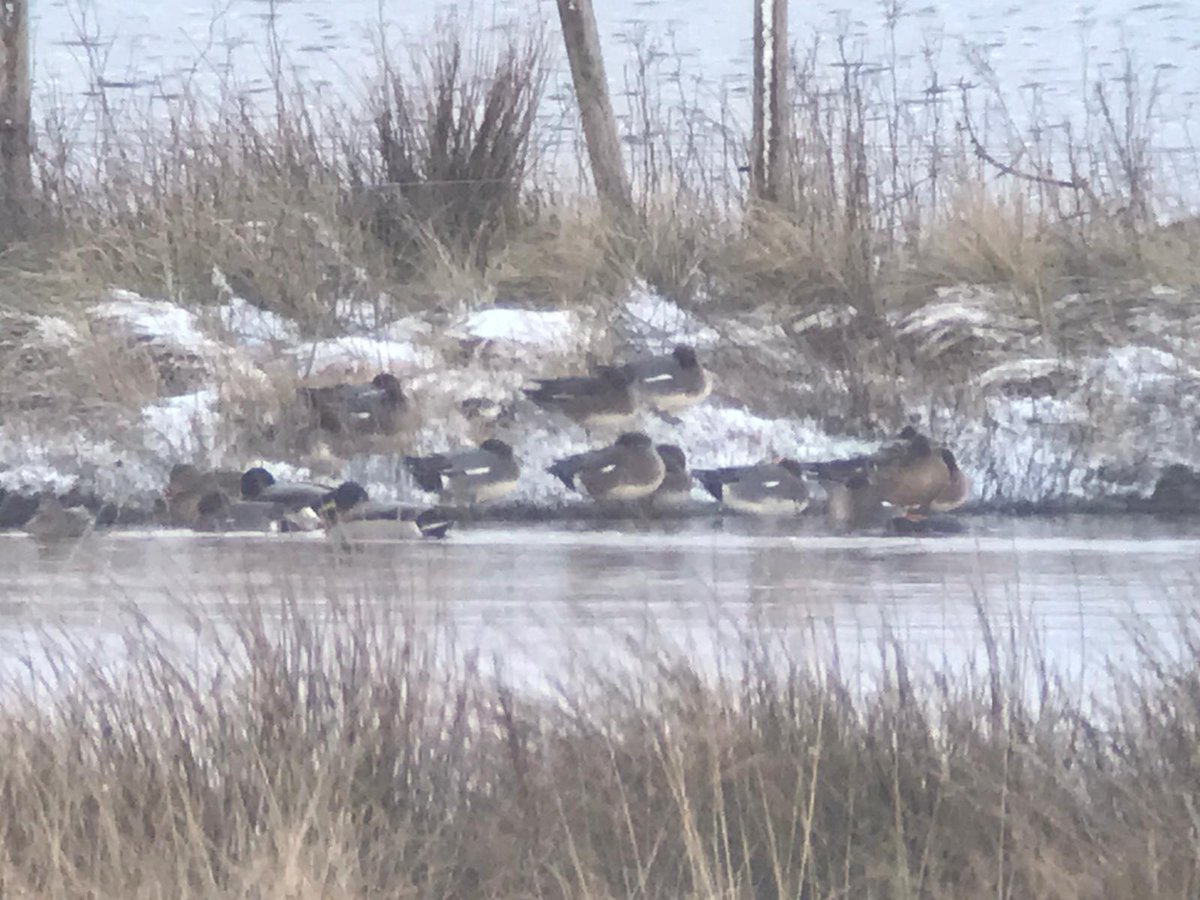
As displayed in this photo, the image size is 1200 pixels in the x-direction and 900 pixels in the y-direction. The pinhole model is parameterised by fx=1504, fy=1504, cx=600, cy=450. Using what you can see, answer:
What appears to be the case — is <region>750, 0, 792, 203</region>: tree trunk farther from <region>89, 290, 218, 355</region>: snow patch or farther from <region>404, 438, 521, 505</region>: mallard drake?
<region>89, 290, 218, 355</region>: snow patch

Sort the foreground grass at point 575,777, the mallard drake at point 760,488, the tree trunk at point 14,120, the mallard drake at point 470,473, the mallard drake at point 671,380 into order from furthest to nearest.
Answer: the tree trunk at point 14,120 < the mallard drake at point 671,380 < the mallard drake at point 470,473 < the mallard drake at point 760,488 < the foreground grass at point 575,777

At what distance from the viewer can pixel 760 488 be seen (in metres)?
3.68

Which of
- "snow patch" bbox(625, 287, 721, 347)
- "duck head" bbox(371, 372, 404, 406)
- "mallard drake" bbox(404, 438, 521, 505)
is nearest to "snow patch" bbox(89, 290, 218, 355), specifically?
"duck head" bbox(371, 372, 404, 406)

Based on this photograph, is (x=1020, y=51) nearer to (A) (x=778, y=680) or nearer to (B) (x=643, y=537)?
(B) (x=643, y=537)

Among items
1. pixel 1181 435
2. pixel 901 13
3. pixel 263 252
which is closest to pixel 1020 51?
pixel 901 13

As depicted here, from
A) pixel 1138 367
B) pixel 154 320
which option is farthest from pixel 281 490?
pixel 1138 367

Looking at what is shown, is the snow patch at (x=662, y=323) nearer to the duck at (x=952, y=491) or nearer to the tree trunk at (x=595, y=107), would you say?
the tree trunk at (x=595, y=107)

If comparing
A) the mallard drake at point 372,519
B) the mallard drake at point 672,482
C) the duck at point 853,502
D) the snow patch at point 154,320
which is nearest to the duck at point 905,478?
the duck at point 853,502

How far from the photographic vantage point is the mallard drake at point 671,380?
A: 398 centimetres

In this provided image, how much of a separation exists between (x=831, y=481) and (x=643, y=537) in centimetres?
54

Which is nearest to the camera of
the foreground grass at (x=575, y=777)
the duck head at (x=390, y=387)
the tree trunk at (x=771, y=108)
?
the foreground grass at (x=575, y=777)

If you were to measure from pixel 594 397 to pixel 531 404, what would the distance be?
22 centimetres

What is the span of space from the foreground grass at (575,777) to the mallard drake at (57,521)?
108cm

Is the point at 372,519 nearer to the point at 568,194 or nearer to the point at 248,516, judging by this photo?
the point at 248,516
